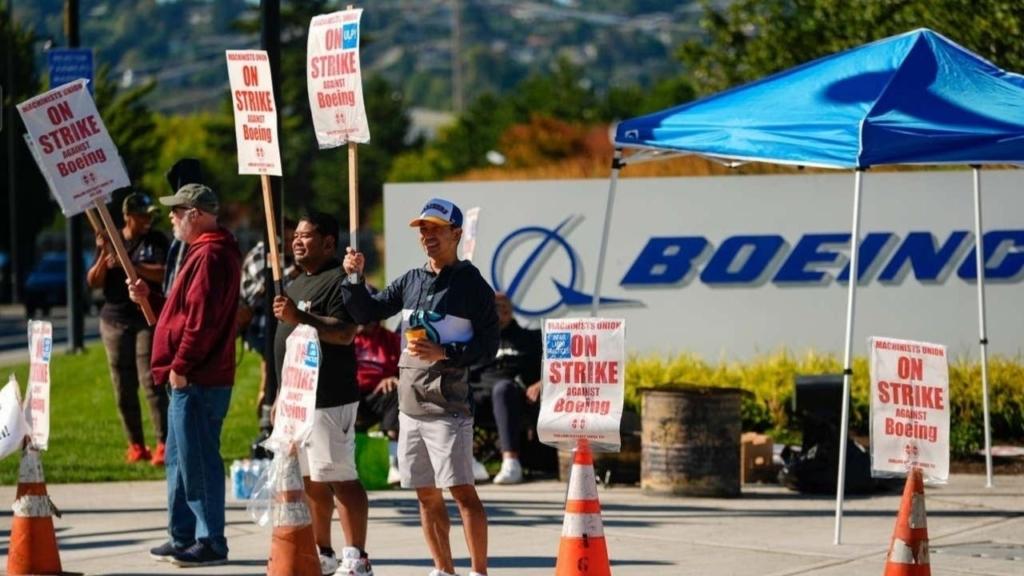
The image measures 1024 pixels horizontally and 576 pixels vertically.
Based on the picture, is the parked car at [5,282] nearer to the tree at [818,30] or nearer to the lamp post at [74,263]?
the lamp post at [74,263]

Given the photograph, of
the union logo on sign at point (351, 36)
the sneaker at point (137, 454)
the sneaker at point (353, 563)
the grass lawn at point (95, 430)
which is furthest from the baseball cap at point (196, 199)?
the sneaker at point (137, 454)

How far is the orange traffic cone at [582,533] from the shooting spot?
8.05 metres

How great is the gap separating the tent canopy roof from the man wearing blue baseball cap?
9.05 ft

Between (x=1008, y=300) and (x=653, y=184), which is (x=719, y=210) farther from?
(x=1008, y=300)

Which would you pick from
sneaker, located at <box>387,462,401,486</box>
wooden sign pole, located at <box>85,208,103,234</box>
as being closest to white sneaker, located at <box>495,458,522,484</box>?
sneaker, located at <box>387,462,401,486</box>

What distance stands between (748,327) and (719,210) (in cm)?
101

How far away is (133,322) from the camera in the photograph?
13469mm

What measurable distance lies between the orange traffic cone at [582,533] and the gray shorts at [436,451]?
1.78 ft

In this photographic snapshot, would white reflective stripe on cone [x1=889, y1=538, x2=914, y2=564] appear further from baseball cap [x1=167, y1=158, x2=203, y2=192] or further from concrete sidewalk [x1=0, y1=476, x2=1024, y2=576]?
baseball cap [x1=167, y1=158, x2=203, y2=192]

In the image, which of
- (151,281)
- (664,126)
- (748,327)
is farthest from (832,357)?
(151,281)

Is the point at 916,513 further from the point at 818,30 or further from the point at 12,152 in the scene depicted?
the point at 12,152

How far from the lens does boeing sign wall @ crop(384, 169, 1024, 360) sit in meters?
15.3

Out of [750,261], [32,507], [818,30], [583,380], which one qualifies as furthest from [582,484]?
[818,30]

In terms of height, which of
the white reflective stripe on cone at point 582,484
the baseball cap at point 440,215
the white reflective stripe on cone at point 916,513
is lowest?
the white reflective stripe on cone at point 916,513
